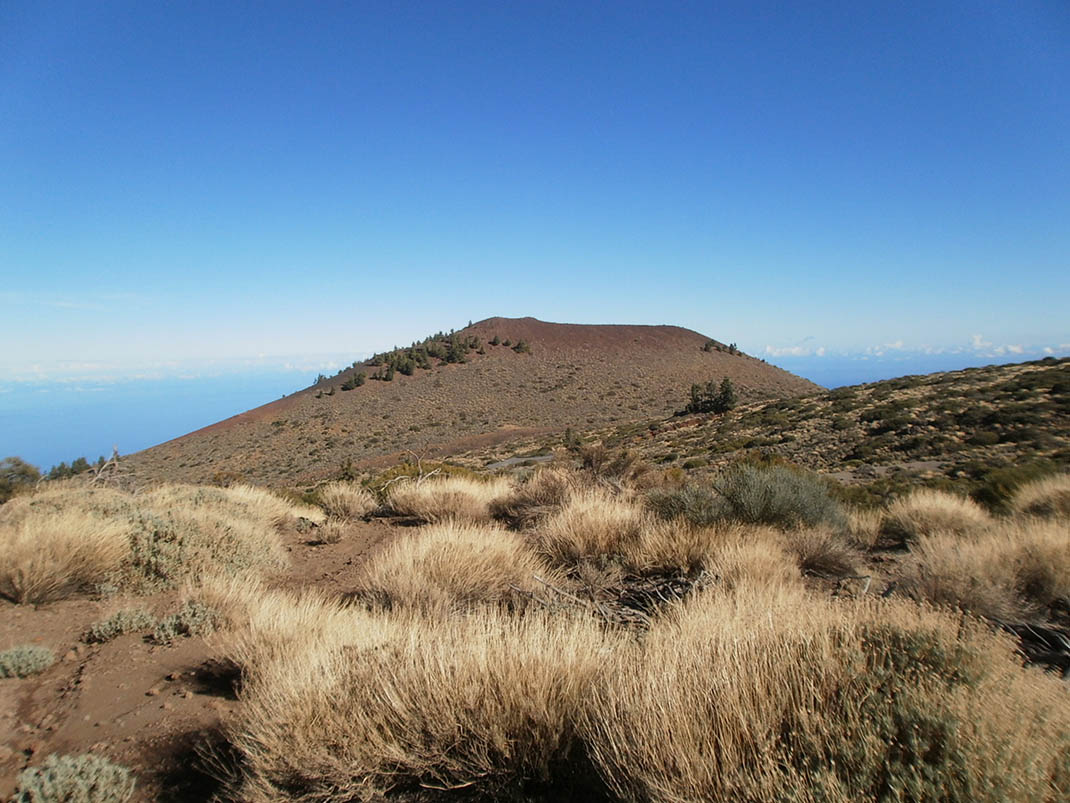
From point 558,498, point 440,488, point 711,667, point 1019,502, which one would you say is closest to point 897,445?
point 1019,502

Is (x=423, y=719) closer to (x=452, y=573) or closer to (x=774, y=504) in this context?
(x=452, y=573)

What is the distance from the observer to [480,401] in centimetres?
5122

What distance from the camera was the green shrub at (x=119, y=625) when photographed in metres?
4.27

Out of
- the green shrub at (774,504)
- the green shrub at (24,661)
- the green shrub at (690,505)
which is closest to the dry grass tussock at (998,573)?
the green shrub at (774,504)

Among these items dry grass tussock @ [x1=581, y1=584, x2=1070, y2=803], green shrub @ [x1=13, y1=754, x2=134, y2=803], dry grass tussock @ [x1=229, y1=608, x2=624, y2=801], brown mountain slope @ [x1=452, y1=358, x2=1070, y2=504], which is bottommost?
brown mountain slope @ [x1=452, y1=358, x2=1070, y2=504]

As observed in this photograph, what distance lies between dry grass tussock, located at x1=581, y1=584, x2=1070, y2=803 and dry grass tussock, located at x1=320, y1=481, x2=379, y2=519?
8.13 meters

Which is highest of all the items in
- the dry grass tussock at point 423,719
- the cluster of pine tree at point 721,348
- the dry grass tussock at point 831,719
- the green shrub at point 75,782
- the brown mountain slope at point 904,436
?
the cluster of pine tree at point 721,348

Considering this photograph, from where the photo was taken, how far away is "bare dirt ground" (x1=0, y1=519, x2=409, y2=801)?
2.78m

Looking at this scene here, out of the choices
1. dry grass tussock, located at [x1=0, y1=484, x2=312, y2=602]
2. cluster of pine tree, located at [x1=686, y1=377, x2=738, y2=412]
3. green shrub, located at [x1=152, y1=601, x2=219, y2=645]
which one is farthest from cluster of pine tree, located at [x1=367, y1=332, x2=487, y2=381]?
green shrub, located at [x1=152, y1=601, x2=219, y2=645]

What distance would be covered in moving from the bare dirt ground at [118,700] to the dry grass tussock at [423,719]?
358 mm

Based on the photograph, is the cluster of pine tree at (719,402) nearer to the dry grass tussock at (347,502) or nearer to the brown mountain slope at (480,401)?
the brown mountain slope at (480,401)

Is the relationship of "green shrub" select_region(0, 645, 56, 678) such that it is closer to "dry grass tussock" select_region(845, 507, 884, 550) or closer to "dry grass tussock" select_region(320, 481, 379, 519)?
"dry grass tussock" select_region(320, 481, 379, 519)

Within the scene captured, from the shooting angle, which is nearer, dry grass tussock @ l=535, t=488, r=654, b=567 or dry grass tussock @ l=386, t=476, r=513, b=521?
dry grass tussock @ l=535, t=488, r=654, b=567

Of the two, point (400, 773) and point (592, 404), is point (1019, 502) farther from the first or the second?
point (592, 404)
